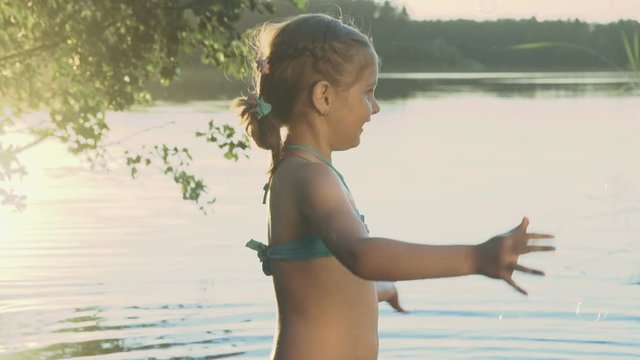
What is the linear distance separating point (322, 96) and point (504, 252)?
2.92 ft

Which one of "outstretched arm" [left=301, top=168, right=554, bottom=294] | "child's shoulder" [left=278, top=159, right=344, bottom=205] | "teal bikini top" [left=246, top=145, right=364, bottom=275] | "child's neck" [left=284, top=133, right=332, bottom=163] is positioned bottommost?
"teal bikini top" [left=246, top=145, right=364, bottom=275]

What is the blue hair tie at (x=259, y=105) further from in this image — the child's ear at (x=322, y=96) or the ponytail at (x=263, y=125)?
the child's ear at (x=322, y=96)

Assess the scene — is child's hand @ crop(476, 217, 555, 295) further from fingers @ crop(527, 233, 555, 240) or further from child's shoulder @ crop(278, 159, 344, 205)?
child's shoulder @ crop(278, 159, 344, 205)

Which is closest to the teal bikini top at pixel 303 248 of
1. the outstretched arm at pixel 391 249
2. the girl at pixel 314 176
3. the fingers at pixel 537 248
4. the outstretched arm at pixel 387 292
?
the girl at pixel 314 176

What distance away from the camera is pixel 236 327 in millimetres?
12156

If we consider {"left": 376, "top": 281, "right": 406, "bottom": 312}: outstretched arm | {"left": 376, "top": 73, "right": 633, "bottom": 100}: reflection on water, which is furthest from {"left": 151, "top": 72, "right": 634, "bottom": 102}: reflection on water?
{"left": 376, "top": 281, "right": 406, "bottom": 312}: outstretched arm

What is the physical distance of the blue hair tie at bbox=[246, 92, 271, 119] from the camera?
17.5 ft

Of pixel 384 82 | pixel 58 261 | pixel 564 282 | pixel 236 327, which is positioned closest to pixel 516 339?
pixel 236 327

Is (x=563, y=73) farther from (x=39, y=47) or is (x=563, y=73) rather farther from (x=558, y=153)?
(x=39, y=47)

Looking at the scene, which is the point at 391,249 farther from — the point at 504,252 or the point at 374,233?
the point at 374,233

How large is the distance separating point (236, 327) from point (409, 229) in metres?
8.28

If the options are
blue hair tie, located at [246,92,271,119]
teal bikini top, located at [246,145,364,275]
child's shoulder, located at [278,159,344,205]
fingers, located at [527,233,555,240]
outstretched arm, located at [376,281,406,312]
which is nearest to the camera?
fingers, located at [527,233,555,240]

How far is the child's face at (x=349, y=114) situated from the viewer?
5207 mm

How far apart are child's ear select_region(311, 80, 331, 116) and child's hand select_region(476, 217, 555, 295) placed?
80 centimetres
